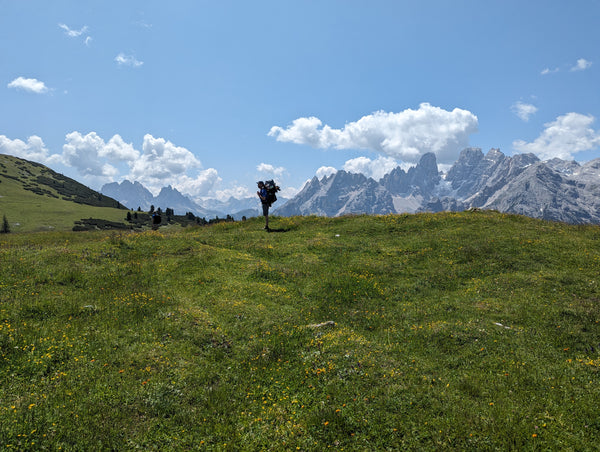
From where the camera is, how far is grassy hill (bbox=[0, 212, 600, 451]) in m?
8.37

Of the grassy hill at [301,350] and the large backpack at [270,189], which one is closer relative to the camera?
the grassy hill at [301,350]

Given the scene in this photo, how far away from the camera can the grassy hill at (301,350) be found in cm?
837

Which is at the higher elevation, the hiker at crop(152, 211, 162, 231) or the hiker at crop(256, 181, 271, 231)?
the hiker at crop(256, 181, 271, 231)

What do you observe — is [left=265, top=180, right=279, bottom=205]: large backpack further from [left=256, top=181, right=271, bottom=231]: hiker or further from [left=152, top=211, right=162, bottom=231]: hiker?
[left=152, top=211, right=162, bottom=231]: hiker

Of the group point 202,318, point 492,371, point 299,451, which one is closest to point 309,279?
point 202,318

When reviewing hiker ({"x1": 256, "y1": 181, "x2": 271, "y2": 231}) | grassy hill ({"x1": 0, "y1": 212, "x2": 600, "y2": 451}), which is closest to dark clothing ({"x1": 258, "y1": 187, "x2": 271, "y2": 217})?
hiker ({"x1": 256, "y1": 181, "x2": 271, "y2": 231})

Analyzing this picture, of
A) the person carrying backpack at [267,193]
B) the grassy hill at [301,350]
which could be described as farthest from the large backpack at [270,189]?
the grassy hill at [301,350]

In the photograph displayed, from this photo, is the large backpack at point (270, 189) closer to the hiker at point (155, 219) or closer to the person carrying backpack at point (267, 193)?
Result: the person carrying backpack at point (267, 193)

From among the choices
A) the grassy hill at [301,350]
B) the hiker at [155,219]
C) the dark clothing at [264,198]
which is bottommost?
the grassy hill at [301,350]

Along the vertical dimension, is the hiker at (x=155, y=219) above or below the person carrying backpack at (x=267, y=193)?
below

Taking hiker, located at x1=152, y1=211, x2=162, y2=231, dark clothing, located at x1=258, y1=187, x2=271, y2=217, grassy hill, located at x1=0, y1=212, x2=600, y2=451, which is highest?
dark clothing, located at x1=258, y1=187, x2=271, y2=217

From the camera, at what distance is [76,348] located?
446 inches

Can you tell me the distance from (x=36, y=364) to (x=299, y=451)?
9.31 meters

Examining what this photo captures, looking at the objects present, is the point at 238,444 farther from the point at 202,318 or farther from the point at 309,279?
the point at 309,279
